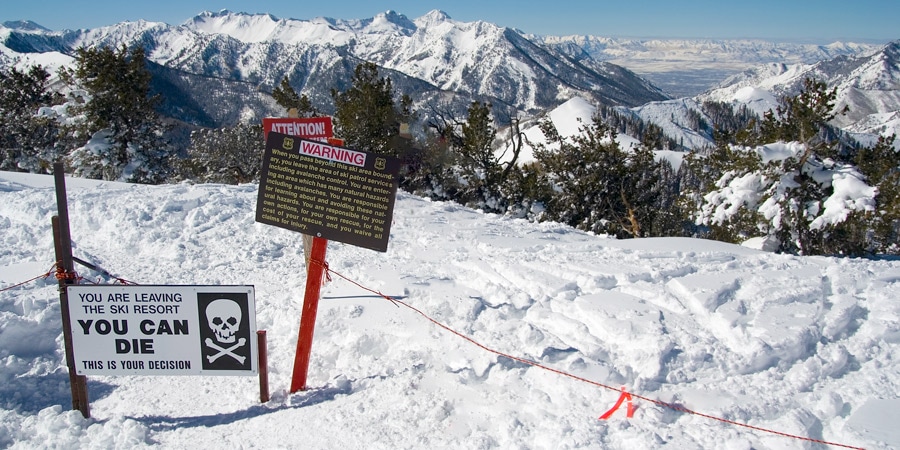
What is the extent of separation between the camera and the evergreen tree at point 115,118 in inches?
870

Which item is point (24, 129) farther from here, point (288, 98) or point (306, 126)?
point (306, 126)

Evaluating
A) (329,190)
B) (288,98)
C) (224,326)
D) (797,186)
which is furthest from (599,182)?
(224,326)

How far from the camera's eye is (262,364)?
5.43m

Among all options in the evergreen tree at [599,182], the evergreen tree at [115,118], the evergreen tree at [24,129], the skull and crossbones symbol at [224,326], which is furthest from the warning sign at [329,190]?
the evergreen tree at [24,129]

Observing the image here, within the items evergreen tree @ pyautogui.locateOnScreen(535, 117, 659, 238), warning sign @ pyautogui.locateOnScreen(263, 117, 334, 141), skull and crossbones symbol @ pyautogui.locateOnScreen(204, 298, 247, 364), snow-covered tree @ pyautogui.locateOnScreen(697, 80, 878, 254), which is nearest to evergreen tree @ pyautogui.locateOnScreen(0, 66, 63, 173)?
evergreen tree @ pyautogui.locateOnScreen(535, 117, 659, 238)

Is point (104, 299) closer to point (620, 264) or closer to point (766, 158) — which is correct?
point (620, 264)

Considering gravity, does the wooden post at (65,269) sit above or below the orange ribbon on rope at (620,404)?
above

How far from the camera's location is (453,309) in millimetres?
7234

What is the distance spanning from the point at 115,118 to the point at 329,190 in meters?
22.5

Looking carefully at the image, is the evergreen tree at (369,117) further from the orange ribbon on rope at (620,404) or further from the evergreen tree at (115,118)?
the orange ribbon on rope at (620,404)

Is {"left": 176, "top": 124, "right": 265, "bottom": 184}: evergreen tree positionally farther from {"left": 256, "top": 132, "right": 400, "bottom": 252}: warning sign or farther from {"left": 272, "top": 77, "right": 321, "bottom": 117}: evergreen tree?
{"left": 256, "top": 132, "right": 400, "bottom": 252}: warning sign

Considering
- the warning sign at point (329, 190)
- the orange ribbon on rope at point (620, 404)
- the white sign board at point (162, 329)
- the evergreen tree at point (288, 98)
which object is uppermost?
the evergreen tree at point (288, 98)

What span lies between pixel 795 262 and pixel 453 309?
5747 mm

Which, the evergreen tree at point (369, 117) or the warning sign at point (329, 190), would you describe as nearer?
the warning sign at point (329, 190)
